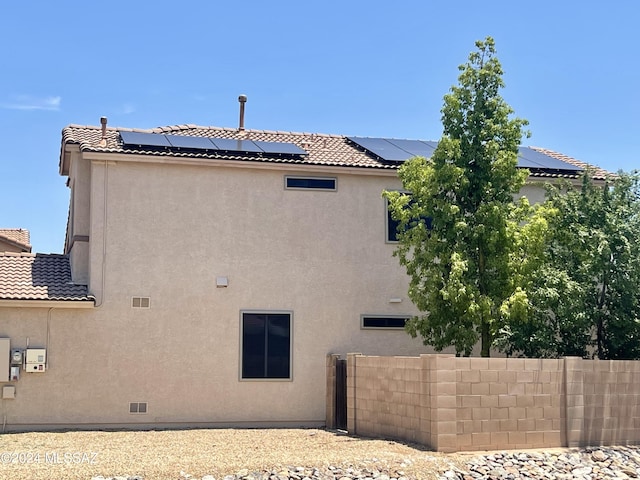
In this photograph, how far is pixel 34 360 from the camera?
60.4ft

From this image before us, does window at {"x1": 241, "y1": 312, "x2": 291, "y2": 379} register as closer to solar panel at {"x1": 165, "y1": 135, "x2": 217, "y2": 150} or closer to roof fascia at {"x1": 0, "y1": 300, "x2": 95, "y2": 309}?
roof fascia at {"x1": 0, "y1": 300, "x2": 95, "y2": 309}

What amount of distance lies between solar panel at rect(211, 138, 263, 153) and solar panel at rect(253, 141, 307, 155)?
20 centimetres

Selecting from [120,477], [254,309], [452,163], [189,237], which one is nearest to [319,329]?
[254,309]

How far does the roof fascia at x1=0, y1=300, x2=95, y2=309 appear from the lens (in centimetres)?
1834

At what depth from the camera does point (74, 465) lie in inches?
535

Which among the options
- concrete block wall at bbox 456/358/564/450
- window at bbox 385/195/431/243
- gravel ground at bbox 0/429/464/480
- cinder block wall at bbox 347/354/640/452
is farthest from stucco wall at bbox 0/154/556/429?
concrete block wall at bbox 456/358/564/450

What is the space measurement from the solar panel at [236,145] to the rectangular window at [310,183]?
1.01 m

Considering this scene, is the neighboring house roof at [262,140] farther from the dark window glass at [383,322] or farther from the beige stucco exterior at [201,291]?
the dark window glass at [383,322]

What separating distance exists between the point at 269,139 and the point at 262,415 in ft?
27.2

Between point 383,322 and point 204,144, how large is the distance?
6.05m

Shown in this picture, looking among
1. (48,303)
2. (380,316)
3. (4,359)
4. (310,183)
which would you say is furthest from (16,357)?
(380,316)

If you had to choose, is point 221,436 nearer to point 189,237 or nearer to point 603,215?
point 189,237

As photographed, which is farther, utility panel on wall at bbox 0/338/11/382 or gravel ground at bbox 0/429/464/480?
utility panel on wall at bbox 0/338/11/382

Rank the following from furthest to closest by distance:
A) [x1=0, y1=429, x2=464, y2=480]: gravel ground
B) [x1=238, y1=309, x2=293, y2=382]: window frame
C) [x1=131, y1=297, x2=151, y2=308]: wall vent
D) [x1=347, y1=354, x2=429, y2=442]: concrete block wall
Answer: [x1=238, y1=309, x2=293, y2=382]: window frame, [x1=131, y1=297, x2=151, y2=308]: wall vent, [x1=347, y1=354, x2=429, y2=442]: concrete block wall, [x1=0, y1=429, x2=464, y2=480]: gravel ground
